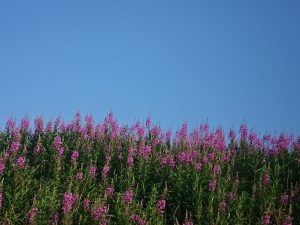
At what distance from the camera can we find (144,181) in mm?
16484

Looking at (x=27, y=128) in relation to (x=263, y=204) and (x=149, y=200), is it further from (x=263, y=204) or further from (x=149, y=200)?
(x=263, y=204)

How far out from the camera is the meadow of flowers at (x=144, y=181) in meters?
13.5

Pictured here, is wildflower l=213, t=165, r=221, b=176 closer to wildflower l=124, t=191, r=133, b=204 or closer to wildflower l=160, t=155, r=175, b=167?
wildflower l=160, t=155, r=175, b=167

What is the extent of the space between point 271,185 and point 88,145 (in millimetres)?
7725

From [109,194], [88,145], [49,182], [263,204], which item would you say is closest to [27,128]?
[88,145]

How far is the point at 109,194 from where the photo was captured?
48.3 feet

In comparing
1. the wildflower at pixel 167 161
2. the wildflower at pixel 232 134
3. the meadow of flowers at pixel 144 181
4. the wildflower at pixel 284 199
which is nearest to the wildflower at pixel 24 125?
the meadow of flowers at pixel 144 181

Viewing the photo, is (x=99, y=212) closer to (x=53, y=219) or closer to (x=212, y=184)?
(x=53, y=219)

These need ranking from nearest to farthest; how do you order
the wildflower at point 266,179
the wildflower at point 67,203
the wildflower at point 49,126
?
the wildflower at point 67,203 < the wildflower at point 266,179 < the wildflower at point 49,126

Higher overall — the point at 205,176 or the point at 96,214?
the point at 205,176

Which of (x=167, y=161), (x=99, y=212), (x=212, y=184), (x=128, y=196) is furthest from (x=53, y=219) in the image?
(x=167, y=161)

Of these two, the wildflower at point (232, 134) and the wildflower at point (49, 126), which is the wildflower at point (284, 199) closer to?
the wildflower at point (232, 134)

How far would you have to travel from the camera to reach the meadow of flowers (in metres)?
13.5

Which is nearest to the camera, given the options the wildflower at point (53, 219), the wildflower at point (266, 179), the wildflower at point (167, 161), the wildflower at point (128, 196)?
the wildflower at point (53, 219)
